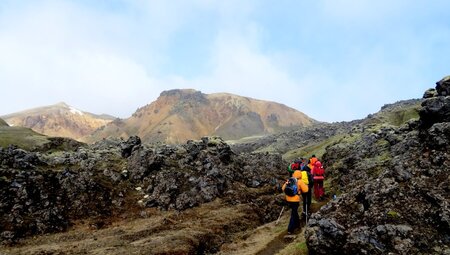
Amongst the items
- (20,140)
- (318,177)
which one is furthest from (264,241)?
(20,140)

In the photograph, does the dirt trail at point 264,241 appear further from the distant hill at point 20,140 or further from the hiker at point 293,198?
the distant hill at point 20,140

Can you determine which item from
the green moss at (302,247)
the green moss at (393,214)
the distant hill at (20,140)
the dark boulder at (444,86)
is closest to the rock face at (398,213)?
the green moss at (393,214)

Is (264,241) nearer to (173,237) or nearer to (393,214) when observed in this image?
(173,237)

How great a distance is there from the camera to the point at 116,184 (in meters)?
34.9

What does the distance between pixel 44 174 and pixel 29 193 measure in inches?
119

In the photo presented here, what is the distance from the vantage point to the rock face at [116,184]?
27.0 meters

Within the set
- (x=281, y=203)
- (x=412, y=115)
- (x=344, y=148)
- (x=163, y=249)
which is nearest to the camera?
(x=163, y=249)

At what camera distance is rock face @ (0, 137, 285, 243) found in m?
27.0

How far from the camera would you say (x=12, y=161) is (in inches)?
1252

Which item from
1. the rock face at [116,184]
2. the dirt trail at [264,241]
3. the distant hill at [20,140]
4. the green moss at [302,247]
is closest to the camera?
the green moss at [302,247]

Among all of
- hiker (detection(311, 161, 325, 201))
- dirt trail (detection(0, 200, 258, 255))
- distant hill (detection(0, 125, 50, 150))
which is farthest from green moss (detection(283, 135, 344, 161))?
dirt trail (detection(0, 200, 258, 255))

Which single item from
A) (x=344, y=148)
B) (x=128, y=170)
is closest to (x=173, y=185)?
(x=128, y=170)

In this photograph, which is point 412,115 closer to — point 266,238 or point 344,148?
point 344,148

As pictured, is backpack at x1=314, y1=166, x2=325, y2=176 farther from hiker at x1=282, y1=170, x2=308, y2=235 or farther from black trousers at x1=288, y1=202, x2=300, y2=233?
black trousers at x1=288, y1=202, x2=300, y2=233
